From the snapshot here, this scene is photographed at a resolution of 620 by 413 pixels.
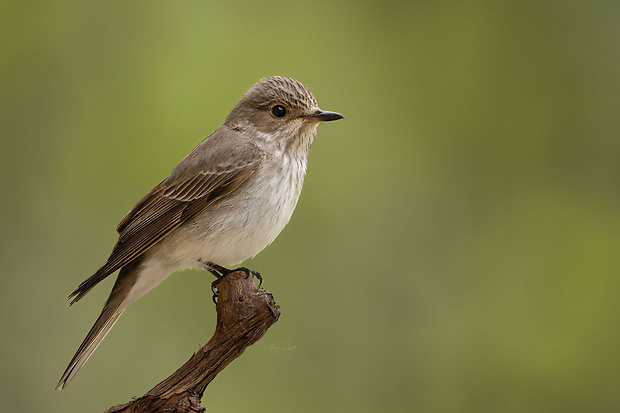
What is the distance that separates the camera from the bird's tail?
344cm

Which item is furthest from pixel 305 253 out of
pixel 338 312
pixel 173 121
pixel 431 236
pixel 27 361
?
pixel 27 361

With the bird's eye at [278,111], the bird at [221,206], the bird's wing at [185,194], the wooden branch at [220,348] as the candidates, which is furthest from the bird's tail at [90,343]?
the bird's eye at [278,111]

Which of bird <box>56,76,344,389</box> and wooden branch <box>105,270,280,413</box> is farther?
bird <box>56,76,344,389</box>

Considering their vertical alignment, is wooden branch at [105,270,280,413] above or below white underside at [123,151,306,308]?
below

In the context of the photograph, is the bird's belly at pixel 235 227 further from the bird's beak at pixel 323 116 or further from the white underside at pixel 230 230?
the bird's beak at pixel 323 116

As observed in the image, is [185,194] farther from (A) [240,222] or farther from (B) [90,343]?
(B) [90,343]

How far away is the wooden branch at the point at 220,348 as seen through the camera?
116 inches

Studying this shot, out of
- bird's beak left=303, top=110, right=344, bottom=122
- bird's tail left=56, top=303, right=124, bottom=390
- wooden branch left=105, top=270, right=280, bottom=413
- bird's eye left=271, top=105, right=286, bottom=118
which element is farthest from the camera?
bird's eye left=271, top=105, right=286, bottom=118

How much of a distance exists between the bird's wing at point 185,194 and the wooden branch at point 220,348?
0.56 m

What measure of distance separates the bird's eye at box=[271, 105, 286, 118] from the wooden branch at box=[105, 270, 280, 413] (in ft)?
3.18

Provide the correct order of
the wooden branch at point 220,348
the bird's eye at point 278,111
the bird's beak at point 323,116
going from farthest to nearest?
1. the bird's eye at point 278,111
2. the bird's beak at point 323,116
3. the wooden branch at point 220,348

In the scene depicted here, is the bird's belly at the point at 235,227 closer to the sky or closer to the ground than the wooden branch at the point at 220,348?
closer to the sky

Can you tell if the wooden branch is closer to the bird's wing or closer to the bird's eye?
the bird's wing

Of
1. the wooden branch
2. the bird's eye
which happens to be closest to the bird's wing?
the bird's eye
